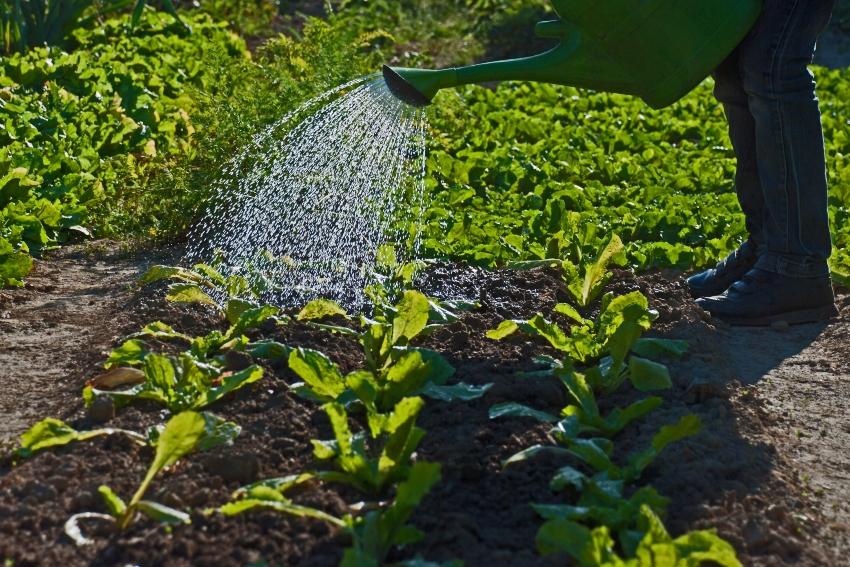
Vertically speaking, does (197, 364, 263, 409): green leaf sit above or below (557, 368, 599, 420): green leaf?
above

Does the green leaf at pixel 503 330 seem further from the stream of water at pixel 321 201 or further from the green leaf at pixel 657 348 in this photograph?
the stream of water at pixel 321 201

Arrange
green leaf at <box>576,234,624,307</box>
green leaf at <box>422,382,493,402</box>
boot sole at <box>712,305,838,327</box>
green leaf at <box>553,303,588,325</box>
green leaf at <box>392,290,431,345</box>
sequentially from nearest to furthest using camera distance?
green leaf at <box>422,382,493,402</box>, green leaf at <box>392,290,431,345</box>, green leaf at <box>553,303,588,325</box>, green leaf at <box>576,234,624,307</box>, boot sole at <box>712,305,838,327</box>

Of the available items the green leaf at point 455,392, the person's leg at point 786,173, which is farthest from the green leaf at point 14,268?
the person's leg at point 786,173

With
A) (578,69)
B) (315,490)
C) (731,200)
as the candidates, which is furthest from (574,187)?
(315,490)

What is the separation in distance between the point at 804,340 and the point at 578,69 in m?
1.06

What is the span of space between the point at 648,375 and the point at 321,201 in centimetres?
207

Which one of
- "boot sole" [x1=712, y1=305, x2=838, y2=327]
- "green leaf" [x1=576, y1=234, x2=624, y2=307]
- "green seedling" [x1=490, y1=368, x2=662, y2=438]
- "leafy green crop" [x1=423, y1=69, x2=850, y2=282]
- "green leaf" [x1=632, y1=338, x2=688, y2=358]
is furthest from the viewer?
"leafy green crop" [x1=423, y1=69, x2=850, y2=282]

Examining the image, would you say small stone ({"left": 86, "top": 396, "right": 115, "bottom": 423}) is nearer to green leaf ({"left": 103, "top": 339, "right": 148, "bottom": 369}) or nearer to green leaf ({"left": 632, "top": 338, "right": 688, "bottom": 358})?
green leaf ({"left": 103, "top": 339, "right": 148, "bottom": 369})

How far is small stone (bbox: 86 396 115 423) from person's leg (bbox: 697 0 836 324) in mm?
1924

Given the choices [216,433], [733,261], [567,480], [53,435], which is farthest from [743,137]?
[53,435]

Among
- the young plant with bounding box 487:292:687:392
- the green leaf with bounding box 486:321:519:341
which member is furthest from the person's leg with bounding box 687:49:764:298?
Answer: the green leaf with bounding box 486:321:519:341

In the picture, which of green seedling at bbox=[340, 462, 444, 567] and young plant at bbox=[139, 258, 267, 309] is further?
young plant at bbox=[139, 258, 267, 309]

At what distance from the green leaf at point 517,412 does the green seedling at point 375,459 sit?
0.33 m

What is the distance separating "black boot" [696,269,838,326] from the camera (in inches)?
150
